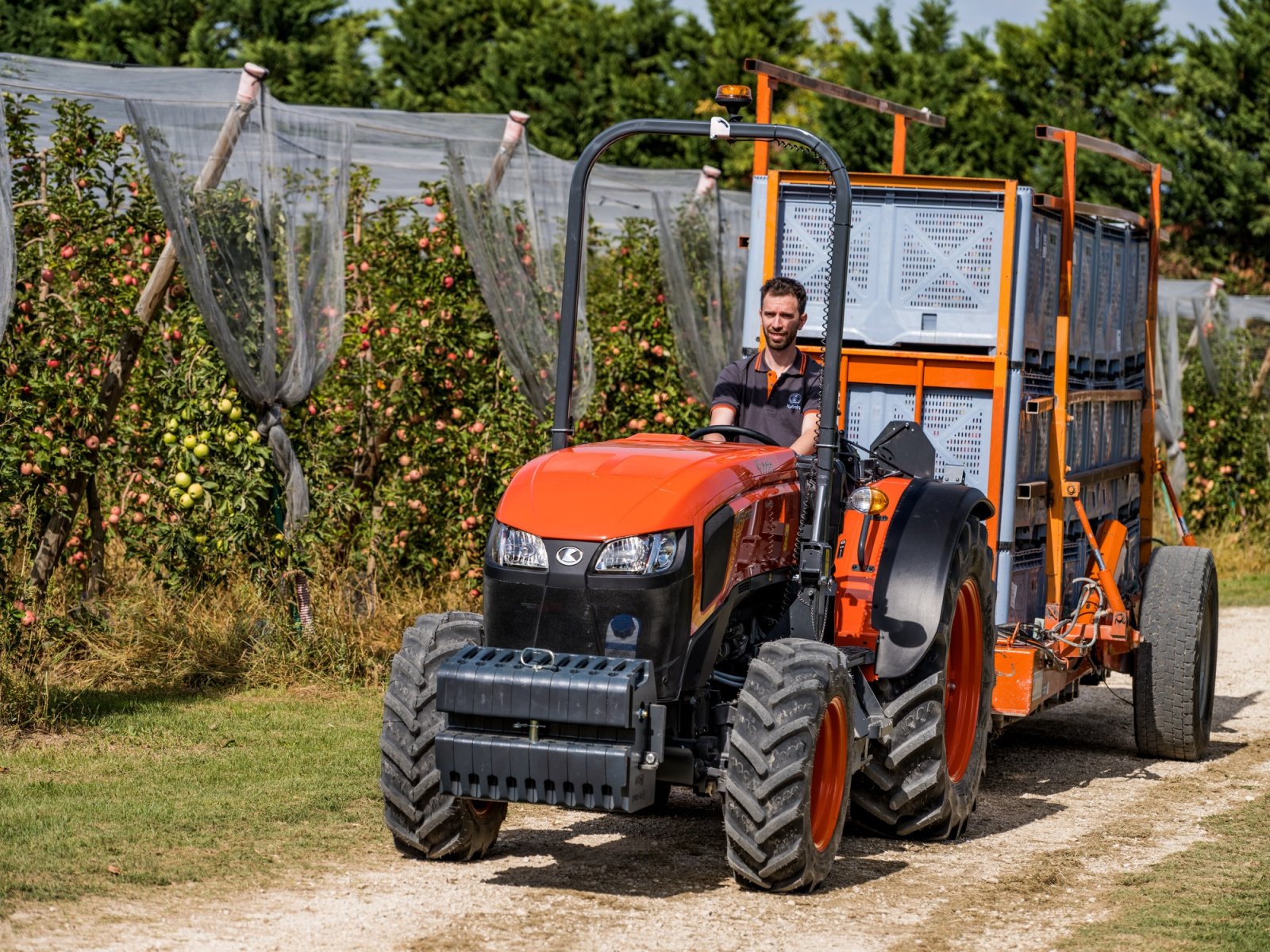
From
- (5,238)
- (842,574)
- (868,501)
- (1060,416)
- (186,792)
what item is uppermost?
(5,238)

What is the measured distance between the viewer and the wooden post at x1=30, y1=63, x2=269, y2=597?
896 cm

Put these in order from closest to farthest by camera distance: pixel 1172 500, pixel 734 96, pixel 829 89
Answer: pixel 734 96 → pixel 829 89 → pixel 1172 500

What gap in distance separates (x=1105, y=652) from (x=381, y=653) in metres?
3.66

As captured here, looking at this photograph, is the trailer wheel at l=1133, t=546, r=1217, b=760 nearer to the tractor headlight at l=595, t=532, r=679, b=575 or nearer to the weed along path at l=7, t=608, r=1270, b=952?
the weed along path at l=7, t=608, r=1270, b=952

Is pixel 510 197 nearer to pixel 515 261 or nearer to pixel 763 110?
pixel 515 261

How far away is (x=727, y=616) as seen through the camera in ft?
19.4

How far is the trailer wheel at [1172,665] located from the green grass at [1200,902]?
1408 millimetres

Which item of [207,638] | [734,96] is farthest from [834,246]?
[207,638]

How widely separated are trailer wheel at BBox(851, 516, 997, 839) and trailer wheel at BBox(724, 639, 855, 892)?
73 cm

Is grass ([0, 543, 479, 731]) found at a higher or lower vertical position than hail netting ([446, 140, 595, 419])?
lower

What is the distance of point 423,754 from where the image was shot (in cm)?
581

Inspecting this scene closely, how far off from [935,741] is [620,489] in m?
1.61

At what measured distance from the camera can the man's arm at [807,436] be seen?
6.70 meters

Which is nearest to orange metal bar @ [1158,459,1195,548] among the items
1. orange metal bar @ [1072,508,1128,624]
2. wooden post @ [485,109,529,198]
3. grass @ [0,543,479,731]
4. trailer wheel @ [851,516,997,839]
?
orange metal bar @ [1072,508,1128,624]
